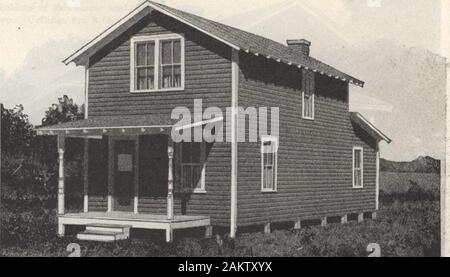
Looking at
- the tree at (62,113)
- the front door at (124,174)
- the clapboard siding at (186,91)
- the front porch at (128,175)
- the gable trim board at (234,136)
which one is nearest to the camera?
the front porch at (128,175)

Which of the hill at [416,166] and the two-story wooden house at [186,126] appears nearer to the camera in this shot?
the two-story wooden house at [186,126]

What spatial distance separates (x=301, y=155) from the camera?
82.8 feet

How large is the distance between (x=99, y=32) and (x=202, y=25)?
Answer: 3218 millimetres

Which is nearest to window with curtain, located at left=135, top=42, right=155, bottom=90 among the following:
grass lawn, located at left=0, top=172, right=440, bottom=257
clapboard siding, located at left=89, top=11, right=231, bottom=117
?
clapboard siding, located at left=89, top=11, right=231, bottom=117

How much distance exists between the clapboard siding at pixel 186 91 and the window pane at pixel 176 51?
0.31 meters

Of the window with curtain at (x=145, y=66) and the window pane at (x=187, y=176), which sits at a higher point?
the window with curtain at (x=145, y=66)

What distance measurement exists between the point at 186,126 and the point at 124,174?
11.6 ft

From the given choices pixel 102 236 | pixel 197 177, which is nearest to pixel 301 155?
pixel 197 177

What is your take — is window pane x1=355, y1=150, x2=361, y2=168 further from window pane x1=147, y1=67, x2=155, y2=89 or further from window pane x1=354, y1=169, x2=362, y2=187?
window pane x1=147, y1=67, x2=155, y2=89

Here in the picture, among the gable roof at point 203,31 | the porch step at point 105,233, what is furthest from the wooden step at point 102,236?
the gable roof at point 203,31

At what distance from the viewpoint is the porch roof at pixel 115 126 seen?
833 inches

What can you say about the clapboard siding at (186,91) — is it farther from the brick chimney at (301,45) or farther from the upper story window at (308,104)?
the brick chimney at (301,45)

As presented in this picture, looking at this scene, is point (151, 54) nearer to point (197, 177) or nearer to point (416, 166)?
point (197, 177)
